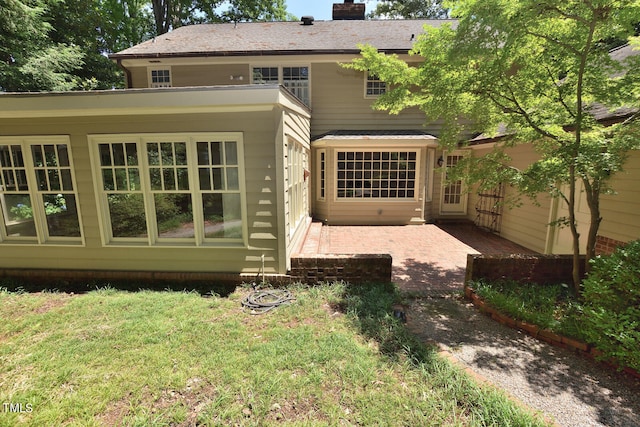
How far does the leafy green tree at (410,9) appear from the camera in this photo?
2300cm

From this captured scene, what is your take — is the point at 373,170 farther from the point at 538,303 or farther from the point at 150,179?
the point at 150,179

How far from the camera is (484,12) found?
3393 mm

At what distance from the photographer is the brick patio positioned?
5.44m

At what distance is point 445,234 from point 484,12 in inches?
250

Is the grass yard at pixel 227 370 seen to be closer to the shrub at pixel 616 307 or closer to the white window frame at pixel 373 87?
the shrub at pixel 616 307

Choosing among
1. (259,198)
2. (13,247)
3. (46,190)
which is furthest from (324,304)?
(13,247)

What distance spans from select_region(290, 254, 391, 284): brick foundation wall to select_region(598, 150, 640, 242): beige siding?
3.84 metres

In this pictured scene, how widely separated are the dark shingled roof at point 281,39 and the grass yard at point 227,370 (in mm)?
8748

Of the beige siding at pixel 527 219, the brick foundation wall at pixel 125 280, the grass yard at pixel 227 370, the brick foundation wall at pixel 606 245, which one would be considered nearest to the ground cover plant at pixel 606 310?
the grass yard at pixel 227 370

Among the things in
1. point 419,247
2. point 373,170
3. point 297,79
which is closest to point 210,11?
point 297,79

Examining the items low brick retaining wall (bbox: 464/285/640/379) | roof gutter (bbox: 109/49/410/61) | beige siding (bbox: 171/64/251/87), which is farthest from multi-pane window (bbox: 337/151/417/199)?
low brick retaining wall (bbox: 464/285/640/379)

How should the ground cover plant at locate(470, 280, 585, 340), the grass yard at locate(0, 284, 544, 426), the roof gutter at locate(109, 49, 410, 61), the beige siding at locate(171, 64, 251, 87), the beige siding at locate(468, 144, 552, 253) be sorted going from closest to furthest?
the grass yard at locate(0, 284, 544, 426), the ground cover plant at locate(470, 280, 585, 340), the beige siding at locate(468, 144, 552, 253), the roof gutter at locate(109, 49, 410, 61), the beige siding at locate(171, 64, 251, 87)

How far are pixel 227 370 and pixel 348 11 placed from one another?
15296mm

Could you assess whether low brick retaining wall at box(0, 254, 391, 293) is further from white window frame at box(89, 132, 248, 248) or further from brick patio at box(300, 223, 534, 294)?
brick patio at box(300, 223, 534, 294)
